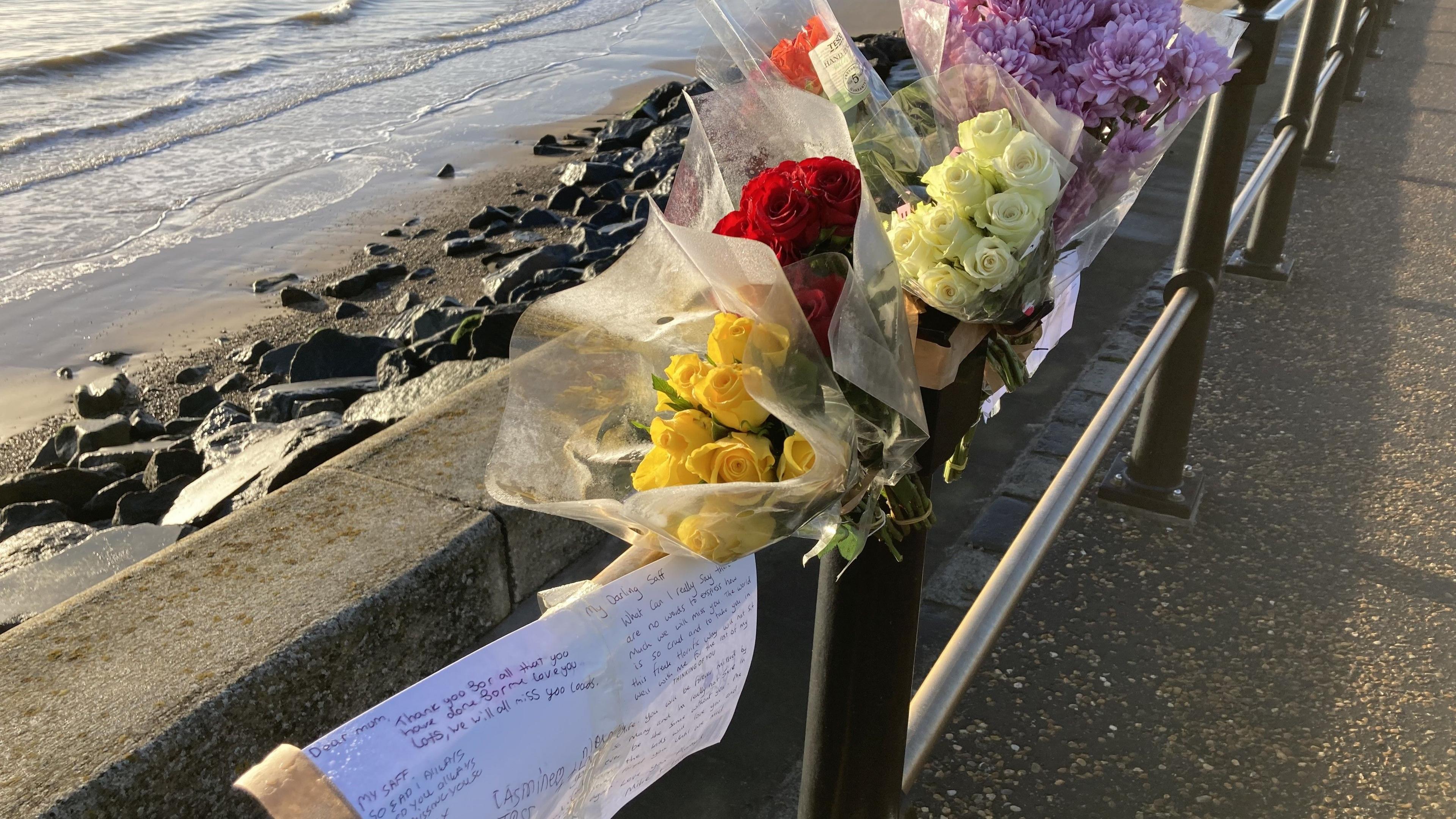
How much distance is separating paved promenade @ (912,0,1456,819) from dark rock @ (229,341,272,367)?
430 cm

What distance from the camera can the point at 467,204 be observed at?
7.89 meters

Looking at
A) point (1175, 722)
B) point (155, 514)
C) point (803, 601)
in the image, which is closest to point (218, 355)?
point (155, 514)

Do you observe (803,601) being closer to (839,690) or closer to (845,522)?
(839,690)

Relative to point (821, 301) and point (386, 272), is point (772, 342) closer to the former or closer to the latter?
point (821, 301)

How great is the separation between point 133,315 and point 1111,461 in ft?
18.4

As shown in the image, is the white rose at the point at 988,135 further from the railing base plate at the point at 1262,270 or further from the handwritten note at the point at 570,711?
the railing base plate at the point at 1262,270

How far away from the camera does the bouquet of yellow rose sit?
0.88 m

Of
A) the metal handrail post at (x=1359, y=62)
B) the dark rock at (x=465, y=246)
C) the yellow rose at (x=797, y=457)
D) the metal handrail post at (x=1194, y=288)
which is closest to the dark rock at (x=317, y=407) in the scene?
the dark rock at (x=465, y=246)

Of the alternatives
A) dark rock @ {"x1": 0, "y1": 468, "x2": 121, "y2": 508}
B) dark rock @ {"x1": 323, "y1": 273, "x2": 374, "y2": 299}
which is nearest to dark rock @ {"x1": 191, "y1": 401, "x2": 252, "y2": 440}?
dark rock @ {"x1": 0, "y1": 468, "x2": 121, "y2": 508}

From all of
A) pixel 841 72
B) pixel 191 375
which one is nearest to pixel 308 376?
pixel 191 375

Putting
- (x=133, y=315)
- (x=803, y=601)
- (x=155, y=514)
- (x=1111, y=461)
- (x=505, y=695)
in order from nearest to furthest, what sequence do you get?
(x=505, y=695), (x=803, y=601), (x=1111, y=461), (x=155, y=514), (x=133, y=315)

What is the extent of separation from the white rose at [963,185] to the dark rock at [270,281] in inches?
248

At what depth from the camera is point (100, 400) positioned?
5117 mm

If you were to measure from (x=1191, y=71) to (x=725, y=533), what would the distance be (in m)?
0.82
